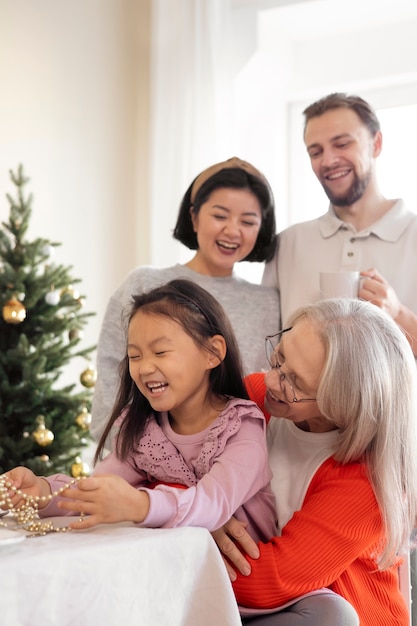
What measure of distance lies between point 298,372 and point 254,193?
36.1 inches

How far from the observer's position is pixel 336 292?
6.68 feet

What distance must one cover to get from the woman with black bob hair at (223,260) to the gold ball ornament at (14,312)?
612 mm

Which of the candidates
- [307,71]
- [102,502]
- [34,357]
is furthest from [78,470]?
[307,71]

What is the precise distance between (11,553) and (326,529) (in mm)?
593

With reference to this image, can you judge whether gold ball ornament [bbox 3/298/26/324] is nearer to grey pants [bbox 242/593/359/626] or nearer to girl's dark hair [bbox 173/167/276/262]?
girl's dark hair [bbox 173/167/276/262]

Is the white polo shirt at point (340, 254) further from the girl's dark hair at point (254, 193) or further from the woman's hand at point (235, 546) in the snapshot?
the woman's hand at point (235, 546)

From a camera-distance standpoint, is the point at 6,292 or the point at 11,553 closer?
the point at 11,553

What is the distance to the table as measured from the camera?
107 centimetres

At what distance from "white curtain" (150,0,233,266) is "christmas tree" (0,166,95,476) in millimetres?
984

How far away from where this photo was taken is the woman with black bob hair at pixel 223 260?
238cm

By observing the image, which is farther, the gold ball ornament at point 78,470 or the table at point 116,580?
the gold ball ornament at point 78,470

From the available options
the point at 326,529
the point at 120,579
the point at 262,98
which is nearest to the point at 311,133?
the point at 326,529

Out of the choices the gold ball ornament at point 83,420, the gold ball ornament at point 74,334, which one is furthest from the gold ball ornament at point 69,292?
the gold ball ornament at point 83,420

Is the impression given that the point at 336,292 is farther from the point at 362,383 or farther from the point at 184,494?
the point at 184,494
